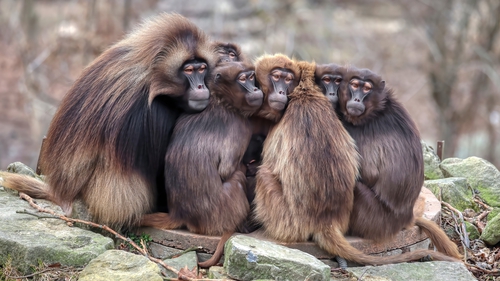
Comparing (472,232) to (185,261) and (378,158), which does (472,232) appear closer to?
(378,158)

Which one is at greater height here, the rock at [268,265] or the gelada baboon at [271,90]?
the gelada baboon at [271,90]

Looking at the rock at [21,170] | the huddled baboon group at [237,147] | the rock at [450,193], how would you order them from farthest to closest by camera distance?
the rock at [450,193], the rock at [21,170], the huddled baboon group at [237,147]

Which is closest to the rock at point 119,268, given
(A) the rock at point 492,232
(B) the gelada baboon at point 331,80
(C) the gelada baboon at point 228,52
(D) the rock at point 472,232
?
(C) the gelada baboon at point 228,52

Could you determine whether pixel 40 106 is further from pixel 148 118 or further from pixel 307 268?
pixel 307 268

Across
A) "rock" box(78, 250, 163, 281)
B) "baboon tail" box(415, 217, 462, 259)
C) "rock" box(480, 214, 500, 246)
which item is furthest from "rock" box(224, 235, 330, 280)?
"rock" box(480, 214, 500, 246)

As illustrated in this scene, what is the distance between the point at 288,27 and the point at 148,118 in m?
9.50

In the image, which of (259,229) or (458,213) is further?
(458,213)

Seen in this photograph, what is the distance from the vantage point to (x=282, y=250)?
15.8ft

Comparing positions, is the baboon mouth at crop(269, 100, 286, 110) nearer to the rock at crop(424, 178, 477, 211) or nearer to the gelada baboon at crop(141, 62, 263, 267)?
the gelada baboon at crop(141, 62, 263, 267)

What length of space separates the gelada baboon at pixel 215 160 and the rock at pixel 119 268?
620 millimetres

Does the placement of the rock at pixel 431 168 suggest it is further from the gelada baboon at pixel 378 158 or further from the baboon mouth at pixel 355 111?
the baboon mouth at pixel 355 111

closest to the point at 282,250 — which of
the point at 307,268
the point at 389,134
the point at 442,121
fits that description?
the point at 307,268

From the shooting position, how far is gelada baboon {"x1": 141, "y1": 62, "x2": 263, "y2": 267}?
5195 mm

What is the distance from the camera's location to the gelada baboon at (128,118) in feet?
17.2
